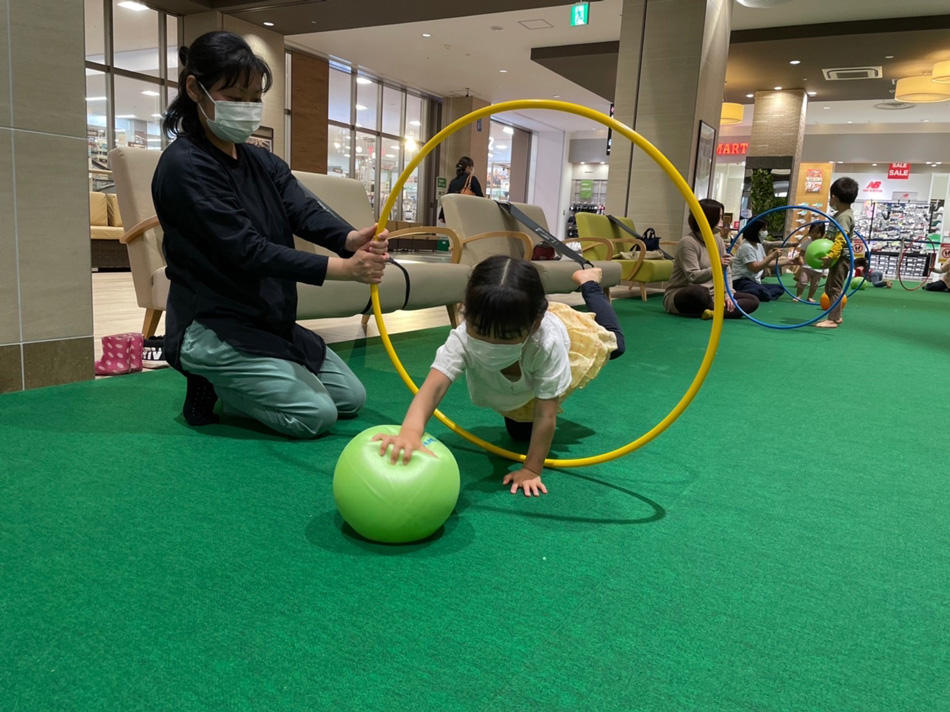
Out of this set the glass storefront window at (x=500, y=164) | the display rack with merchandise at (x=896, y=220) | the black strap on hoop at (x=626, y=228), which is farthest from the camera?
the glass storefront window at (x=500, y=164)

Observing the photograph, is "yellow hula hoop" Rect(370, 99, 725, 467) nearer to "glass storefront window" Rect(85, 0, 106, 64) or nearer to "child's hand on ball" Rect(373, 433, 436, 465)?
"child's hand on ball" Rect(373, 433, 436, 465)

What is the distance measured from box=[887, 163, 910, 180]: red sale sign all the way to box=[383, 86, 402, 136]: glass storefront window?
14814 millimetres

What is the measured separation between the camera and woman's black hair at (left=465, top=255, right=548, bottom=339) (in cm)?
175

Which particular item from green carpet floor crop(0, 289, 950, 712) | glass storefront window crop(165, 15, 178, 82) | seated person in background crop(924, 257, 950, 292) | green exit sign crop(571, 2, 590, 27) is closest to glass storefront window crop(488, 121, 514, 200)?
glass storefront window crop(165, 15, 178, 82)

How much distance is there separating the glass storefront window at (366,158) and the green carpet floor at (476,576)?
16.2 metres

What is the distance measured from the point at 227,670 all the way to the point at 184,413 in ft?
5.21

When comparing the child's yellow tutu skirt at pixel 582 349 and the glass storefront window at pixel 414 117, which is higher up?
the glass storefront window at pixel 414 117

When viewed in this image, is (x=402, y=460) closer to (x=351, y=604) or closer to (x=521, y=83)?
(x=351, y=604)

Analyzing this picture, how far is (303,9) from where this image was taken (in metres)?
11.6

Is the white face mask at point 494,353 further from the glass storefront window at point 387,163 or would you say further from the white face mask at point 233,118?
the glass storefront window at point 387,163

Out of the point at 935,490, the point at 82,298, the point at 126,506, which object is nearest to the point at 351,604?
the point at 126,506

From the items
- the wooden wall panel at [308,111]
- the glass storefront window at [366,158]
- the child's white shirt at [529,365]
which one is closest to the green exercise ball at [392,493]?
the child's white shirt at [529,365]

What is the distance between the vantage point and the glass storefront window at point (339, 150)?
17203mm

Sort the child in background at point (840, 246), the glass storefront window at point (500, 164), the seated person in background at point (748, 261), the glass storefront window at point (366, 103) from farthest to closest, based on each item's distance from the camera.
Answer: the glass storefront window at point (500, 164) → the glass storefront window at point (366, 103) → the seated person in background at point (748, 261) → the child in background at point (840, 246)
